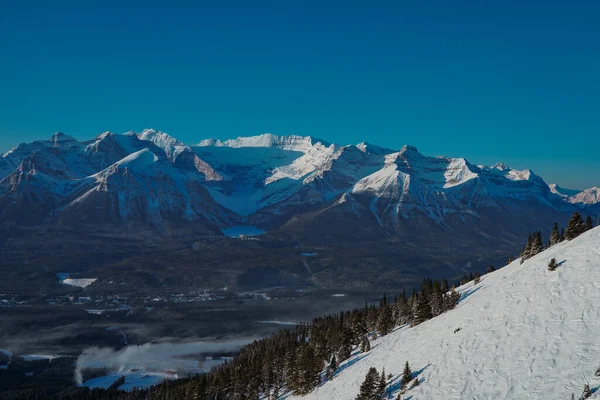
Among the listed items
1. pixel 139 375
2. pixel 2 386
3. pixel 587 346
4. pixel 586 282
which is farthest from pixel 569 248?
pixel 2 386

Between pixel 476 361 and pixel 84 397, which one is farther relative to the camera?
pixel 84 397

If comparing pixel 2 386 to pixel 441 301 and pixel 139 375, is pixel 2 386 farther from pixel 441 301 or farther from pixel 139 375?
pixel 441 301

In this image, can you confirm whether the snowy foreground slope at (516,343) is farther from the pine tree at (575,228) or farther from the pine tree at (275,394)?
the pine tree at (275,394)

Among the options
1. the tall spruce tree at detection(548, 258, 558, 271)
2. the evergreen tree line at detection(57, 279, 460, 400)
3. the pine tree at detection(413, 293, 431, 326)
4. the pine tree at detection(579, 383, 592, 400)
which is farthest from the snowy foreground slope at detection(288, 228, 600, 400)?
the pine tree at detection(413, 293, 431, 326)

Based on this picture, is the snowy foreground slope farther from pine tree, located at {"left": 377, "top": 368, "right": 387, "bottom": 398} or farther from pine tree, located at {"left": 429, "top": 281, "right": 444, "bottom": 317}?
pine tree, located at {"left": 429, "top": 281, "right": 444, "bottom": 317}

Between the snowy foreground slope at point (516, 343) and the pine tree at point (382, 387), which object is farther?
the pine tree at point (382, 387)

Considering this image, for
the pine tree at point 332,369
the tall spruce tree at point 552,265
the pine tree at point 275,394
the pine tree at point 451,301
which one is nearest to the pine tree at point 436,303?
the pine tree at point 451,301

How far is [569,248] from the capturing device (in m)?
85.5

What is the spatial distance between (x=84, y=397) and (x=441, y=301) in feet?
357

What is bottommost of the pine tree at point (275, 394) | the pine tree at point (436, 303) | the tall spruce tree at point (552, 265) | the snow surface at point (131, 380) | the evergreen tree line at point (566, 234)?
the snow surface at point (131, 380)

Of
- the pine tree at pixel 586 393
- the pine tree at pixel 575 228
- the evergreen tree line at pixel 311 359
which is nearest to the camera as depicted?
the pine tree at pixel 586 393

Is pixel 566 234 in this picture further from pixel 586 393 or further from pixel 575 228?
pixel 586 393

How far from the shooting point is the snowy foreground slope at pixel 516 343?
57594 mm

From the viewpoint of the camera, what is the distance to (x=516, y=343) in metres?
65.6
